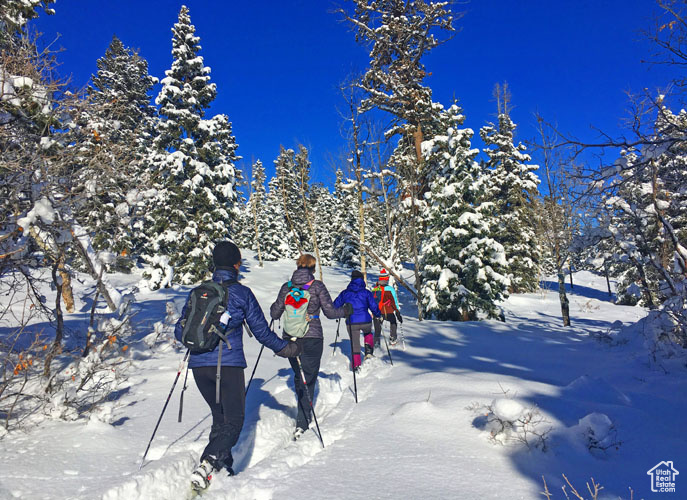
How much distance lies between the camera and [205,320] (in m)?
3.45

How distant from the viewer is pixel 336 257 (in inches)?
2088

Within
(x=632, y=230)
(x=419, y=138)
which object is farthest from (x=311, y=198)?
(x=632, y=230)

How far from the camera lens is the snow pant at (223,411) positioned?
3498 millimetres

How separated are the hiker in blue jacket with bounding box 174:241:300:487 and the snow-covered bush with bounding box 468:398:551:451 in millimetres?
2636

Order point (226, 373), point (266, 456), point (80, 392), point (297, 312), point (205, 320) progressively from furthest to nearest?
point (80, 392) < point (297, 312) < point (266, 456) < point (226, 373) < point (205, 320)

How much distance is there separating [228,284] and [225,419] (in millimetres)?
1294

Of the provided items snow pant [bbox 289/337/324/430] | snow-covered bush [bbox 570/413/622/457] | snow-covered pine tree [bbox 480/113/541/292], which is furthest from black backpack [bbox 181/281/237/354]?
snow-covered pine tree [bbox 480/113/541/292]

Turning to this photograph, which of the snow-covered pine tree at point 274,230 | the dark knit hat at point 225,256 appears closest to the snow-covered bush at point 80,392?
the dark knit hat at point 225,256

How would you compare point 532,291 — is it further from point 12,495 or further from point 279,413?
point 12,495

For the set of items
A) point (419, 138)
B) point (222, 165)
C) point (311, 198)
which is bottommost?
point (419, 138)

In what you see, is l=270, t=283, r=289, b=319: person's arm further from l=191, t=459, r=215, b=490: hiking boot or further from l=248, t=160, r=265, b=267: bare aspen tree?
l=248, t=160, r=265, b=267: bare aspen tree

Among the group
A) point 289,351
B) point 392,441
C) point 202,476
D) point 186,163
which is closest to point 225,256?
point 289,351

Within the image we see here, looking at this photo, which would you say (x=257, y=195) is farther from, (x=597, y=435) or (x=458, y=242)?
(x=597, y=435)

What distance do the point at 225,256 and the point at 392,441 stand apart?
281 cm
